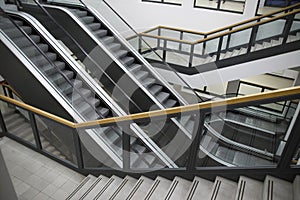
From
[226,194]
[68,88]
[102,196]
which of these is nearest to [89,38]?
[68,88]

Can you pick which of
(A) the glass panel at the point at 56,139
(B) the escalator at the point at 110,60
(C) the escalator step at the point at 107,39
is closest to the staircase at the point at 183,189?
(A) the glass panel at the point at 56,139

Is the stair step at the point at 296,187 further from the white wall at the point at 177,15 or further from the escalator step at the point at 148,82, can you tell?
the white wall at the point at 177,15

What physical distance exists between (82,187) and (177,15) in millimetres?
6690

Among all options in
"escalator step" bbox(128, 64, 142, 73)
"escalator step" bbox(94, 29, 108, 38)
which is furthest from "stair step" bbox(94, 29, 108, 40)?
"escalator step" bbox(128, 64, 142, 73)

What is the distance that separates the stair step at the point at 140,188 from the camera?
9.46 feet

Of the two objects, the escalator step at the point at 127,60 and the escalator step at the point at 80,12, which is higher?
the escalator step at the point at 80,12

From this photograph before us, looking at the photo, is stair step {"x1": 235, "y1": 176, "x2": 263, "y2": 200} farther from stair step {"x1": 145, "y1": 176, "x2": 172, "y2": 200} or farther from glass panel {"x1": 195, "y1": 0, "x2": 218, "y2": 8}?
glass panel {"x1": 195, "y1": 0, "x2": 218, "y2": 8}

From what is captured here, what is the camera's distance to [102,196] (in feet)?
10.3

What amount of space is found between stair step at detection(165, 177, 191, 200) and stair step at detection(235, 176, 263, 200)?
0.61 meters

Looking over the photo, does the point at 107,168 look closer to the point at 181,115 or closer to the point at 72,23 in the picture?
the point at 181,115

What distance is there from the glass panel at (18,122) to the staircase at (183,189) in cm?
132

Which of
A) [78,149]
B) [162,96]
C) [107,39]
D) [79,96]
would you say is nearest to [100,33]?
[107,39]

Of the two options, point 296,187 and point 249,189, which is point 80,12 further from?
point 296,187

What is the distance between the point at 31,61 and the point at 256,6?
6363 millimetres
